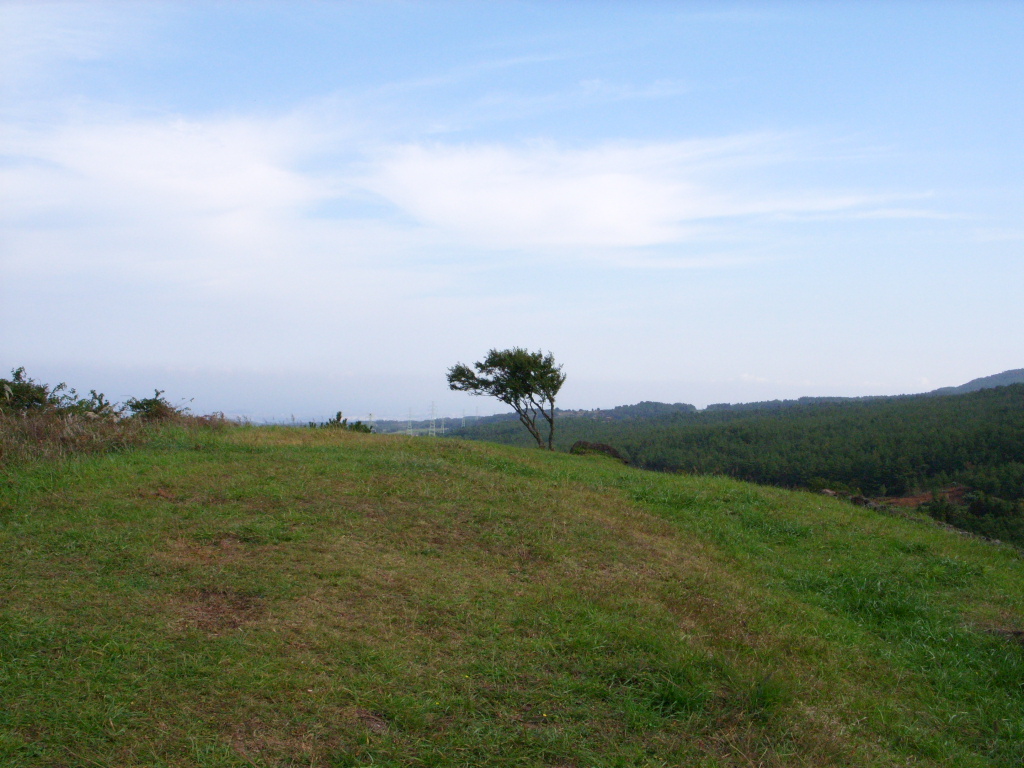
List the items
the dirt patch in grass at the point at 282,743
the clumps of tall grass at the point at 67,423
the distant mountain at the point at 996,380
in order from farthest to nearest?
the distant mountain at the point at 996,380 < the clumps of tall grass at the point at 67,423 < the dirt patch in grass at the point at 282,743

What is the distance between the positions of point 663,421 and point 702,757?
77.7m

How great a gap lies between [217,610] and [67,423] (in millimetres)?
6054

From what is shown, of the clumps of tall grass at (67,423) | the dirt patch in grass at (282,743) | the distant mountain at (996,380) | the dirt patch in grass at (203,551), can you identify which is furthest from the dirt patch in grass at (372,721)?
the distant mountain at (996,380)

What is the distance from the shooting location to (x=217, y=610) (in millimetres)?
4215

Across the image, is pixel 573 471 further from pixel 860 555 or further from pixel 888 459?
pixel 888 459

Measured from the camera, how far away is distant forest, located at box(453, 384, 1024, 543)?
35688 millimetres

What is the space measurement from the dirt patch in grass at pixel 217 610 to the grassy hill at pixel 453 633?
0.02m

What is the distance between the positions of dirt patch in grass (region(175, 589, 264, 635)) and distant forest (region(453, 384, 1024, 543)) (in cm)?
2135

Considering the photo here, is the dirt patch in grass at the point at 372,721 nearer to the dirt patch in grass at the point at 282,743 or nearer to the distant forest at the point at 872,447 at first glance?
the dirt patch in grass at the point at 282,743

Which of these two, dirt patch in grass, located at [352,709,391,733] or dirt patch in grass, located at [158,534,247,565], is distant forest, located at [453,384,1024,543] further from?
dirt patch in grass, located at [352,709,391,733]

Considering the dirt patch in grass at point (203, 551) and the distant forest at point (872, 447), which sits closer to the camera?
the dirt patch in grass at point (203, 551)

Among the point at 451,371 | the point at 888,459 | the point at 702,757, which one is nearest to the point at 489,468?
the point at 702,757

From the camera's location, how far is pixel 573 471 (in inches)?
473

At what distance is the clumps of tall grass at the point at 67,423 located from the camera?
26.0 feet
